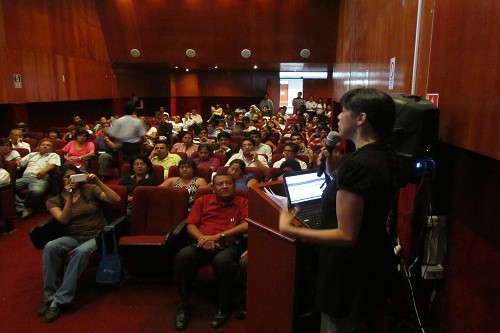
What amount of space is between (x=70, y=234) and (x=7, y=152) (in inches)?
130

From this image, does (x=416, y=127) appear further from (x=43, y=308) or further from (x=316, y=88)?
(x=316, y=88)

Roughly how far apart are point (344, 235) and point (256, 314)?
3.59 ft

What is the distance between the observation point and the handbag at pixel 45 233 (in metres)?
3.25

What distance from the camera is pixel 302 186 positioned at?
7.62 ft

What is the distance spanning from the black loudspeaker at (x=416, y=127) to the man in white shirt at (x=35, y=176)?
4.87 meters

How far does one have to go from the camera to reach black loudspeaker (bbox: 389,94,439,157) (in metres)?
1.95

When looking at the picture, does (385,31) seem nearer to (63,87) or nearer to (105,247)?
(105,247)

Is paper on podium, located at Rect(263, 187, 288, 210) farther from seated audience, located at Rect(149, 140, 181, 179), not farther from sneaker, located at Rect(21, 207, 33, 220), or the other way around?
sneaker, located at Rect(21, 207, 33, 220)

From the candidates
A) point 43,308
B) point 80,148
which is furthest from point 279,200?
point 80,148

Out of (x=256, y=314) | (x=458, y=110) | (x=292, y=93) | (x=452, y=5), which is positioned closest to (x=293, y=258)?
(x=256, y=314)

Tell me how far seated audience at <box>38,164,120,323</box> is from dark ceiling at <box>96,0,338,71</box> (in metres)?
9.30

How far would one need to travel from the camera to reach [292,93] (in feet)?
70.0

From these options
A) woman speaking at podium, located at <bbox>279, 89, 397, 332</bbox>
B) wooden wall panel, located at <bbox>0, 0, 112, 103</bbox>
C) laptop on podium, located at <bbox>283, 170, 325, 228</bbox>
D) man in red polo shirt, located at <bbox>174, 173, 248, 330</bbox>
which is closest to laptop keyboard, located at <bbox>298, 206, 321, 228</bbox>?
laptop on podium, located at <bbox>283, 170, 325, 228</bbox>

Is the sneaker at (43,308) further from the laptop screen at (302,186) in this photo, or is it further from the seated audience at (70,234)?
the laptop screen at (302,186)
